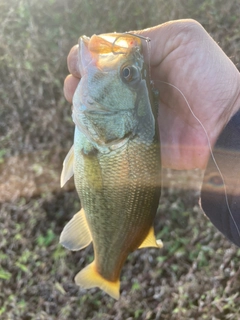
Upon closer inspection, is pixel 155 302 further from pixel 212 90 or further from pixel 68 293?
pixel 212 90

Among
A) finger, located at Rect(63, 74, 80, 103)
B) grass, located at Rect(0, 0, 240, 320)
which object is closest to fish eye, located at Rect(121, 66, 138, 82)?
finger, located at Rect(63, 74, 80, 103)

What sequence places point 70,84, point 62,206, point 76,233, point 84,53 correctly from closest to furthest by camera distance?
point 84,53
point 76,233
point 70,84
point 62,206

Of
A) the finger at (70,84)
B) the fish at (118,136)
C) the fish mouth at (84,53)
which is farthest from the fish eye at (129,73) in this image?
Result: the finger at (70,84)

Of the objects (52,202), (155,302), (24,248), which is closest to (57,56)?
(52,202)

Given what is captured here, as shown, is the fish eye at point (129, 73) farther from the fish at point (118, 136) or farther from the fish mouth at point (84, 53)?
the fish mouth at point (84, 53)

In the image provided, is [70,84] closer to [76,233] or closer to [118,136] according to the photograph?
[118,136]

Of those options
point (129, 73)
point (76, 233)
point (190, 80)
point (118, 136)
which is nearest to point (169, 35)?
point (190, 80)
